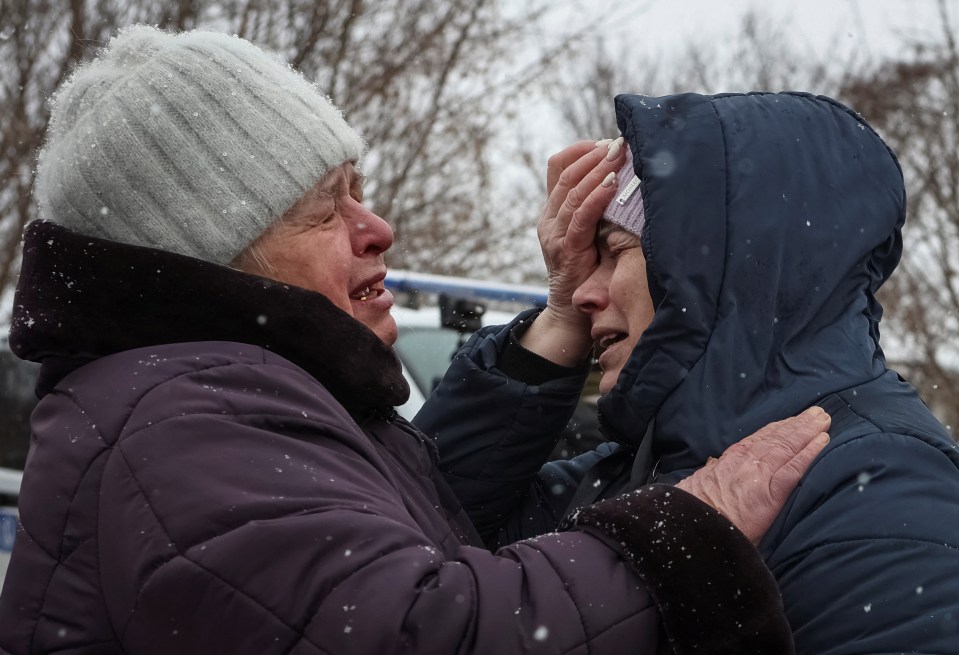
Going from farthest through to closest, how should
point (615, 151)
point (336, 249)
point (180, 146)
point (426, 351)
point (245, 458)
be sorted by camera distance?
point (426, 351) < point (615, 151) < point (336, 249) < point (180, 146) < point (245, 458)

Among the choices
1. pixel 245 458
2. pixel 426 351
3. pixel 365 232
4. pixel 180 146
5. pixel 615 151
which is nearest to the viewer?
pixel 245 458

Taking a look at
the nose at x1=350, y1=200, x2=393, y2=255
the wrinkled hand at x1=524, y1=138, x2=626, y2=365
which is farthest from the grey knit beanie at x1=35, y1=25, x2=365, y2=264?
the wrinkled hand at x1=524, y1=138, x2=626, y2=365

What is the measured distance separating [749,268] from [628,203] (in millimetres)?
361

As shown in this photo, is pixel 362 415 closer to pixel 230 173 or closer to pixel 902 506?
pixel 230 173

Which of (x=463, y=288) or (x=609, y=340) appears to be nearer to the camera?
(x=609, y=340)

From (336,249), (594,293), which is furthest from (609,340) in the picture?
(336,249)

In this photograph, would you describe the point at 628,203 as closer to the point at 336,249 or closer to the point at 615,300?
the point at 615,300

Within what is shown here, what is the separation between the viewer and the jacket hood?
2076 millimetres

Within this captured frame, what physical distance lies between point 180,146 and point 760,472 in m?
1.16

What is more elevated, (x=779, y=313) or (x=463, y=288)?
(x=779, y=313)

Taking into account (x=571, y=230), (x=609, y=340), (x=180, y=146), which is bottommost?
(x=609, y=340)

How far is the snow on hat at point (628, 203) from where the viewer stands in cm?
232

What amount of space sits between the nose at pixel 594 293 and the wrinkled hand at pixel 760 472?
61cm

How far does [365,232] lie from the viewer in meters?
2.30
